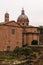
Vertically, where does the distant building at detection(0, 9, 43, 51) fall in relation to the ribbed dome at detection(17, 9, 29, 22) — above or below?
below

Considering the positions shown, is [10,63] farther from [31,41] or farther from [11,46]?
[31,41]

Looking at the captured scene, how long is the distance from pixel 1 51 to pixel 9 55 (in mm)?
2249

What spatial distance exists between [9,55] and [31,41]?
7.29m

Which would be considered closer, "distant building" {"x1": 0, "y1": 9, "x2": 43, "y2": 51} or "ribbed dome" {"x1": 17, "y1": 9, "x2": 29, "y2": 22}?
"distant building" {"x1": 0, "y1": 9, "x2": 43, "y2": 51}

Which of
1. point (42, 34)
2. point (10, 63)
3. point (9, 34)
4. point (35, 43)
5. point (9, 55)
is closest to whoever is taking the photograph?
point (10, 63)

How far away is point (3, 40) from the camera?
4094 cm

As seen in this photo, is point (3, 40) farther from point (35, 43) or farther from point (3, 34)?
point (35, 43)

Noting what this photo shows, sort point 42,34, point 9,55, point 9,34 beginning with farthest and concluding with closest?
1. point 42,34
2. point 9,34
3. point 9,55

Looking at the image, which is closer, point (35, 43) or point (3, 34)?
point (3, 34)

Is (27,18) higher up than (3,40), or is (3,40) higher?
(27,18)

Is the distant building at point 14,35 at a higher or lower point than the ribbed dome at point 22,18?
lower

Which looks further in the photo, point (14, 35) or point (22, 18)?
point (22, 18)

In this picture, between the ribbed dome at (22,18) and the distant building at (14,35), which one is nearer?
the distant building at (14,35)

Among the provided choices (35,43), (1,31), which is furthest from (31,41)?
(1,31)
